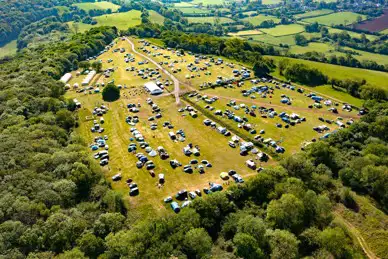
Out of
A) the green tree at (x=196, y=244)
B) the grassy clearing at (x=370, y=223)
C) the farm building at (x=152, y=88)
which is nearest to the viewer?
the green tree at (x=196, y=244)

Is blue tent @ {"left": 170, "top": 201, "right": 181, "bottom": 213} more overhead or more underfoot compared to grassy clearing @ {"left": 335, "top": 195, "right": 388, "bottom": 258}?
more overhead

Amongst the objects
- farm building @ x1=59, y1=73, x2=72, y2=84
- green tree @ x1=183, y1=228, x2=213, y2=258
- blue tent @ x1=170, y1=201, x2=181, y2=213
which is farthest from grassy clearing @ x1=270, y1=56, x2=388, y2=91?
green tree @ x1=183, y1=228, x2=213, y2=258

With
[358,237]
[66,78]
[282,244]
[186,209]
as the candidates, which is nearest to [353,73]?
[358,237]

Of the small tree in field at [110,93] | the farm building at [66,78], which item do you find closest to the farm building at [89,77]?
the farm building at [66,78]

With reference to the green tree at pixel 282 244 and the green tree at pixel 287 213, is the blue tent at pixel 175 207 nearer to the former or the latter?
the green tree at pixel 287 213

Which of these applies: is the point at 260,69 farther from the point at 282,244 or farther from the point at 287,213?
the point at 282,244

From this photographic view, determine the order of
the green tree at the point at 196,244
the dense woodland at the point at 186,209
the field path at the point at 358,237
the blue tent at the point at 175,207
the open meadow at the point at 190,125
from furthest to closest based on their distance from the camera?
1. the open meadow at the point at 190,125
2. the blue tent at the point at 175,207
3. the field path at the point at 358,237
4. the dense woodland at the point at 186,209
5. the green tree at the point at 196,244

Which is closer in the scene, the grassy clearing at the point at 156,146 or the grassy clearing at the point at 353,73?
the grassy clearing at the point at 156,146

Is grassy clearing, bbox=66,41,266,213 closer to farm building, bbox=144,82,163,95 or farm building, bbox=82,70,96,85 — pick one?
farm building, bbox=144,82,163,95
